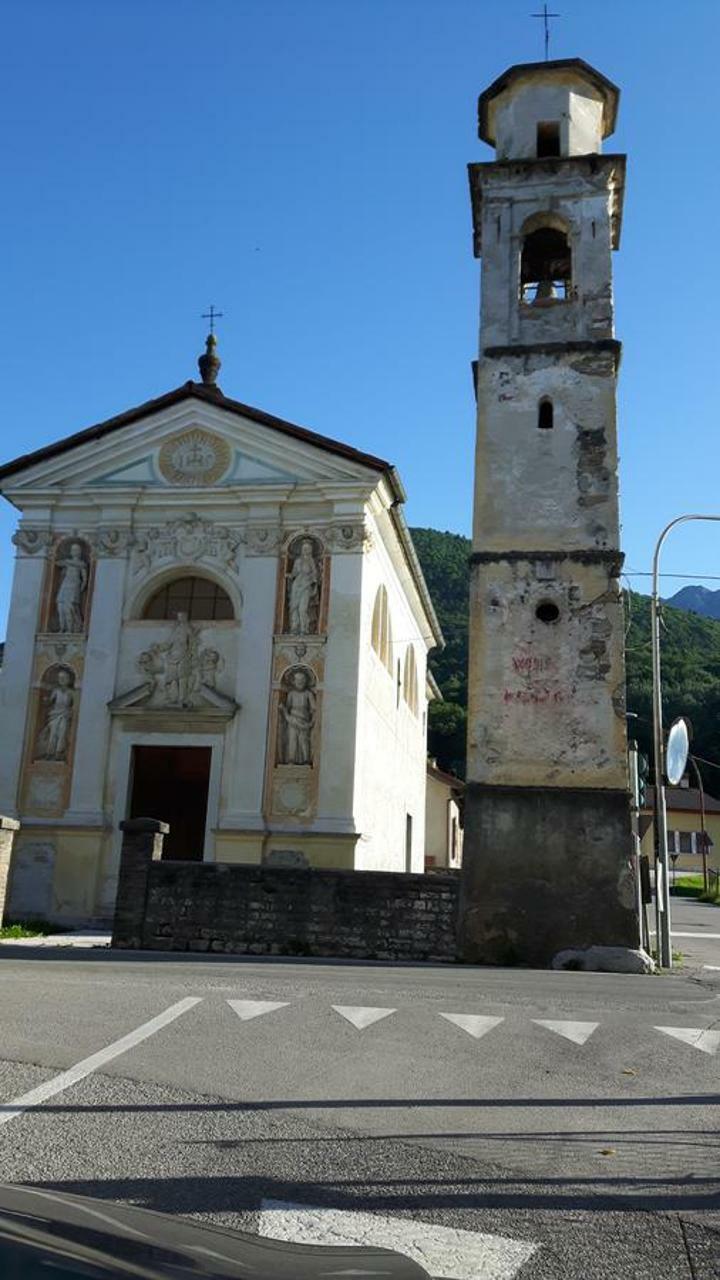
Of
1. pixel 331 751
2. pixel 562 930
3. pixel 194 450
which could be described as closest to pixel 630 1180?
pixel 562 930

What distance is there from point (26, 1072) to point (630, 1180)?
142 inches

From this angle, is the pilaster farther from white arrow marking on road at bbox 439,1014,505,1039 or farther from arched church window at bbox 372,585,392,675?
white arrow marking on road at bbox 439,1014,505,1039

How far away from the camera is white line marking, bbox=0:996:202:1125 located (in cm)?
535

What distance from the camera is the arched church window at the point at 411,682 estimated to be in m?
30.7

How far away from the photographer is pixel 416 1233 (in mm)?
3684

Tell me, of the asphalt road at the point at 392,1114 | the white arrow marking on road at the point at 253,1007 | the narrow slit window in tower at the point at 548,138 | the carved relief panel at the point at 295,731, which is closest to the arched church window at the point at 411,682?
the carved relief panel at the point at 295,731

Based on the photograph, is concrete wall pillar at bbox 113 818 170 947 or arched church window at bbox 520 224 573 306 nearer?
concrete wall pillar at bbox 113 818 170 947

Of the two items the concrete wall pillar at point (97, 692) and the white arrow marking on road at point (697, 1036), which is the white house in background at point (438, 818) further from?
the white arrow marking on road at point (697, 1036)

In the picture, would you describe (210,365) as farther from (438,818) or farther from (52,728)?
(438,818)

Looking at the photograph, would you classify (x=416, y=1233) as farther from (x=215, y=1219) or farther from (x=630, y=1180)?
(x=630, y=1180)

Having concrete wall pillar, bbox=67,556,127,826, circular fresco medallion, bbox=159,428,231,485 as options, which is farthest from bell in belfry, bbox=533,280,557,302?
concrete wall pillar, bbox=67,556,127,826

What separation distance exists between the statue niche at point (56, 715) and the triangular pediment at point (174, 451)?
4358 mm

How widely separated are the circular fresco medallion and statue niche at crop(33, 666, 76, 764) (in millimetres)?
4986

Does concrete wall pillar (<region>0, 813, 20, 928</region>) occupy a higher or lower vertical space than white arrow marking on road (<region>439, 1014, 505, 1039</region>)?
higher
